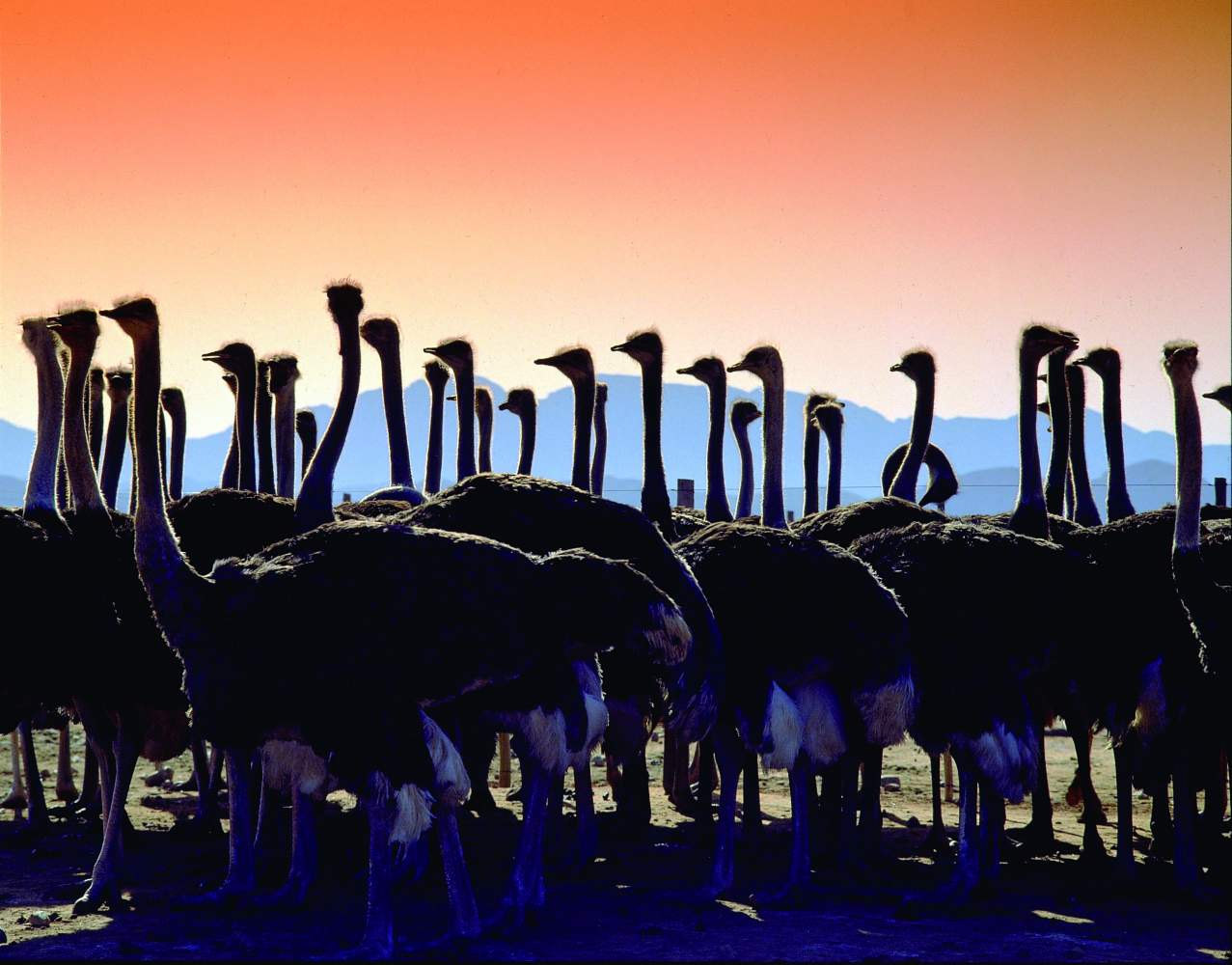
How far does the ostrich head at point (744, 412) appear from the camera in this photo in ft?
50.9

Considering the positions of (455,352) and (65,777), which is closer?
(65,777)

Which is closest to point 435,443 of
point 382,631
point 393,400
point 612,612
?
point 393,400

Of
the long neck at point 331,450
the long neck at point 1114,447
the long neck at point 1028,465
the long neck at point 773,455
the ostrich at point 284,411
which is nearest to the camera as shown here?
the long neck at point 331,450

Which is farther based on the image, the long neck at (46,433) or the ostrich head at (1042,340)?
the ostrich head at (1042,340)

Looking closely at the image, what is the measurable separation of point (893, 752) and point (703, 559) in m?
5.25

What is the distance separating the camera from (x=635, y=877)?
8000 millimetres

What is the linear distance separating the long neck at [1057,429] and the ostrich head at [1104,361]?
1.19 metres

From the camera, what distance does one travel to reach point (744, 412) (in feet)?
51.7

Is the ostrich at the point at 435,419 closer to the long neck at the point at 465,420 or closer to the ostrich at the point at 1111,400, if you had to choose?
the long neck at the point at 465,420

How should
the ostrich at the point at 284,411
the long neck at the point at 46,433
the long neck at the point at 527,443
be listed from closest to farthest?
the long neck at the point at 46,433 → the ostrich at the point at 284,411 → the long neck at the point at 527,443

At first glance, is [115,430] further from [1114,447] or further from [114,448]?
[1114,447]

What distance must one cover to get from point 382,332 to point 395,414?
1063 millimetres

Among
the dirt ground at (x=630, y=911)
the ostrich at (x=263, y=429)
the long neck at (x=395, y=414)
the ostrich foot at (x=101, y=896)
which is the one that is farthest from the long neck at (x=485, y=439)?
the ostrich foot at (x=101, y=896)

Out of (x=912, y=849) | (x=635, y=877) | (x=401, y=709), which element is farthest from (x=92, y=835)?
(x=912, y=849)
